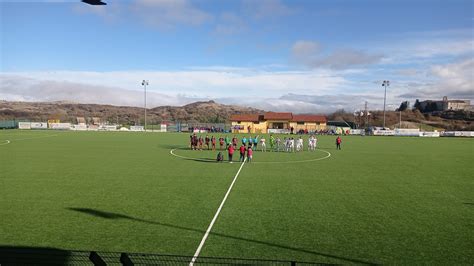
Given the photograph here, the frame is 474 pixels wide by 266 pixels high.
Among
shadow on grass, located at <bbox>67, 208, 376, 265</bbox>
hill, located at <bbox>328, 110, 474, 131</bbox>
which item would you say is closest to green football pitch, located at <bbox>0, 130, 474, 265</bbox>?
shadow on grass, located at <bbox>67, 208, 376, 265</bbox>

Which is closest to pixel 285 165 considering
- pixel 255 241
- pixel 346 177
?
pixel 346 177

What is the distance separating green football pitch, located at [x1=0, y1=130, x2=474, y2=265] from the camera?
9.56m

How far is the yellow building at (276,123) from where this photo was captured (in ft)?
275

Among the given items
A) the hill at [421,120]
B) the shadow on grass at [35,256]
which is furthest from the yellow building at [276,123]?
the shadow on grass at [35,256]

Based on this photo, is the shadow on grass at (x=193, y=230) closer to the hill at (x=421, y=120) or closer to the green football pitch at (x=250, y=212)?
the green football pitch at (x=250, y=212)

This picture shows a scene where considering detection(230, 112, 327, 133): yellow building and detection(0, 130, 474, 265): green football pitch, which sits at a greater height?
detection(230, 112, 327, 133): yellow building

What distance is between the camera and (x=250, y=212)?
12820mm

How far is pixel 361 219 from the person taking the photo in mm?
12164

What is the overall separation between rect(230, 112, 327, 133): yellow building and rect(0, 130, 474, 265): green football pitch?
60.7 m

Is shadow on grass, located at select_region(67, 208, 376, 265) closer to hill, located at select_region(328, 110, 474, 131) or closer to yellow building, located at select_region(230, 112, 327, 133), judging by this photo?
yellow building, located at select_region(230, 112, 327, 133)

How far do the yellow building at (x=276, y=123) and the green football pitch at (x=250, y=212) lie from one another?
199 feet

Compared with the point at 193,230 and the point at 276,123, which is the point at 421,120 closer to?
the point at 276,123

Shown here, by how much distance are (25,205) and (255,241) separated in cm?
890

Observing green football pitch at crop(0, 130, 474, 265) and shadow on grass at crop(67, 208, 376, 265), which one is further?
green football pitch at crop(0, 130, 474, 265)
